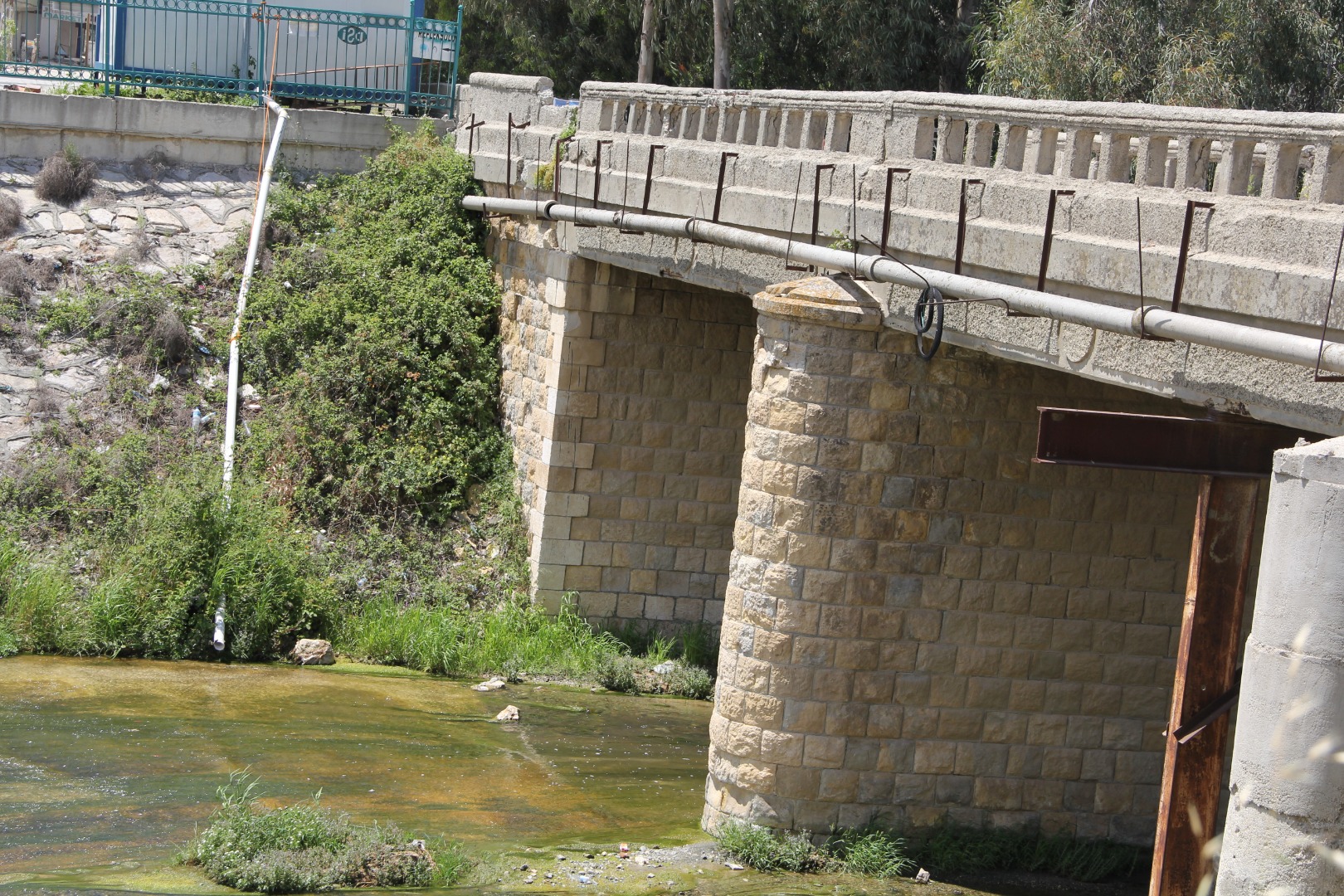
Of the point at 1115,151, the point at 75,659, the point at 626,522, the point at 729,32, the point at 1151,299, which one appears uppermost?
the point at 729,32

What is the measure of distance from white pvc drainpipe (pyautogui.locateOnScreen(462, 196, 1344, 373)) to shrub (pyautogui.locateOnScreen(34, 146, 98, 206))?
8.01m

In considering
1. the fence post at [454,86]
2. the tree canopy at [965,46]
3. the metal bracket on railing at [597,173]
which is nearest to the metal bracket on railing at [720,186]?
the metal bracket on railing at [597,173]

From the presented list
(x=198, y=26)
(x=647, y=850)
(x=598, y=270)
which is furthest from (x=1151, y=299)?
(x=198, y=26)

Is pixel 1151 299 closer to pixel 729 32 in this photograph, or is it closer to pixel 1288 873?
pixel 1288 873

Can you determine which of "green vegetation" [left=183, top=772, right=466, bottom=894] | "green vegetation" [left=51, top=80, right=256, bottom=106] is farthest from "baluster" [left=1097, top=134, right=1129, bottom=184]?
"green vegetation" [left=51, top=80, right=256, bottom=106]

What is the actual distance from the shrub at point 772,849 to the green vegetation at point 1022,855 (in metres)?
0.74

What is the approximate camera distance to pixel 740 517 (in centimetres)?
1053

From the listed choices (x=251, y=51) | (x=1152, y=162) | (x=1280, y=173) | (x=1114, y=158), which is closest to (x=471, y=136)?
(x=251, y=51)

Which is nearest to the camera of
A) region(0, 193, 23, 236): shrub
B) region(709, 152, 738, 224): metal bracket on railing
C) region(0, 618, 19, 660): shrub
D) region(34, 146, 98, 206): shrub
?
region(709, 152, 738, 224): metal bracket on railing

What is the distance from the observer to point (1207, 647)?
6.95 m

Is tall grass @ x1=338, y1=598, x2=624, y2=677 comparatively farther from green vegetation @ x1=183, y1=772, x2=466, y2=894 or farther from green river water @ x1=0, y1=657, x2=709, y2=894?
green vegetation @ x1=183, y1=772, x2=466, y2=894

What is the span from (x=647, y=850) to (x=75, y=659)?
20.4ft

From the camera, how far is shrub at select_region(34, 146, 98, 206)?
59.1 feet

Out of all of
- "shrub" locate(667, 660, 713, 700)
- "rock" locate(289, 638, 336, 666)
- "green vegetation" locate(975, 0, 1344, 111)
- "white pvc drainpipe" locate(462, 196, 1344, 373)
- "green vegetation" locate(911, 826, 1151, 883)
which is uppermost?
"green vegetation" locate(975, 0, 1344, 111)
